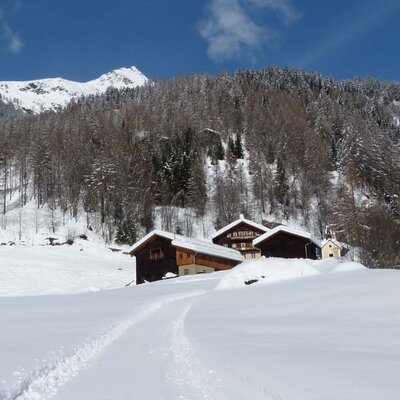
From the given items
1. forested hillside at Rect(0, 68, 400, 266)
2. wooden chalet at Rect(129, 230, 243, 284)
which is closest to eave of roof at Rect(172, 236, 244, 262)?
wooden chalet at Rect(129, 230, 243, 284)

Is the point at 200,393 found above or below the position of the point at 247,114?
below

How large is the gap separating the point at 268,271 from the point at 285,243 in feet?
107

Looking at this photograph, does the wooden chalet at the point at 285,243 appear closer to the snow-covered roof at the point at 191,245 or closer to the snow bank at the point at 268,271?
the snow-covered roof at the point at 191,245

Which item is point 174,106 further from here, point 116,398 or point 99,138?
point 116,398

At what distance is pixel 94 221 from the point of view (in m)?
87.6

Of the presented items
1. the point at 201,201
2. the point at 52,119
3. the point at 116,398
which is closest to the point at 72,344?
the point at 116,398

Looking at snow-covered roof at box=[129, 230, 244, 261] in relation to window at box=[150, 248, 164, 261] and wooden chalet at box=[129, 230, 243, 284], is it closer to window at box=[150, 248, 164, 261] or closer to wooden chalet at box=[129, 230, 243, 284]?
wooden chalet at box=[129, 230, 243, 284]

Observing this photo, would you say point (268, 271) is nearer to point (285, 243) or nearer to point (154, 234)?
point (154, 234)

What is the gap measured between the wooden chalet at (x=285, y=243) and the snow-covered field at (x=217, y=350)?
42.9 meters

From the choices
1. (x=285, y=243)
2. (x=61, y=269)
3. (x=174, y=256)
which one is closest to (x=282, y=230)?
(x=285, y=243)

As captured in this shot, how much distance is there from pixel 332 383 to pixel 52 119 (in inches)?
5695

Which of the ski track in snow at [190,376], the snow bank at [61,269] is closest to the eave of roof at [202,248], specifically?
the snow bank at [61,269]

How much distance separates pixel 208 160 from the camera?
390 feet

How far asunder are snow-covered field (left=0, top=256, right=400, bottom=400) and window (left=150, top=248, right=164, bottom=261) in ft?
127
